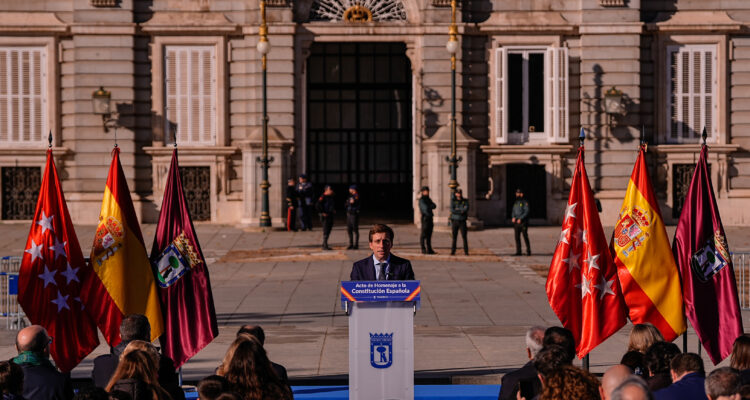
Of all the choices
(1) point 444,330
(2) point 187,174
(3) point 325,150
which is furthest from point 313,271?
(3) point 325,150

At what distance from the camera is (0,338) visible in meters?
16.5

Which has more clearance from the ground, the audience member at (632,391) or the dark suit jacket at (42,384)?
the audience member at (632,391)

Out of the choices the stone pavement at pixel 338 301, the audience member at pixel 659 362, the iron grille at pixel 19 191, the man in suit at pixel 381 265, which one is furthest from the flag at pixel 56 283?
the iron grille at pixel 19 191

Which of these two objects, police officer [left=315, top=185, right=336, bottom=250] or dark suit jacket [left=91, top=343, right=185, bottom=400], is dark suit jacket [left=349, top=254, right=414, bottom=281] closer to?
dark suit jacket [left=91, top=343, right=185, bottom=400]

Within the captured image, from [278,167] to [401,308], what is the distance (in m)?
22.5

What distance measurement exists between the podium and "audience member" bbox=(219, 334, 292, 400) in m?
2.65

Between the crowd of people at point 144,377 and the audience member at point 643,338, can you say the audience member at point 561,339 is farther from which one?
the crowd of people at point 144,377

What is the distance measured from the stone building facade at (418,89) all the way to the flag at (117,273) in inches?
801

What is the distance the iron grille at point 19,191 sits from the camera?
112 feet

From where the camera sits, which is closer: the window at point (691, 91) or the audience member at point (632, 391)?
the audience member at point (632, 391)

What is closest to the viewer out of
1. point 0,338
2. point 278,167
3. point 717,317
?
point 717,317

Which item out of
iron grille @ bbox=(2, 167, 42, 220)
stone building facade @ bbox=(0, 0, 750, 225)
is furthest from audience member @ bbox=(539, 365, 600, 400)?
iron grille @ bbox=(2, 167, 42, 220)

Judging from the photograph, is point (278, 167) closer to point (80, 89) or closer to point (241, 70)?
point (241, 70)

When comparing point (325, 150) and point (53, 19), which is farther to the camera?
point (325, 150)
